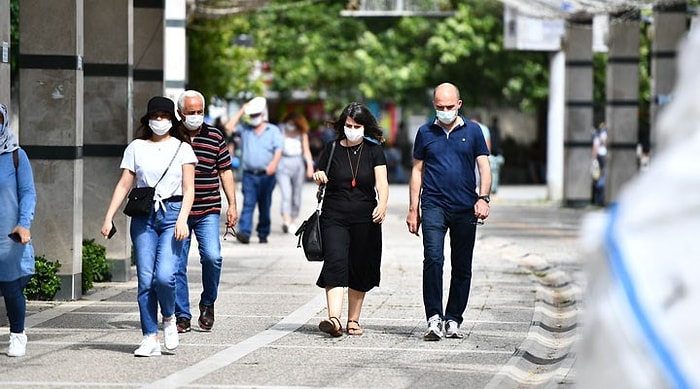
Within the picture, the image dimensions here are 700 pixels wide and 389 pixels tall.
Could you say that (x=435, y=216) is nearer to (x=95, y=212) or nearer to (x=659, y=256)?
(x=95, y=212)

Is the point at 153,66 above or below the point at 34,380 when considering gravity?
above

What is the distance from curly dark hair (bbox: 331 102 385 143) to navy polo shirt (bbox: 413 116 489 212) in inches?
14.4

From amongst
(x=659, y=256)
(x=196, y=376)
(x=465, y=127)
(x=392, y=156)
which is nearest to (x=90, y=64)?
(x=465, y=127)

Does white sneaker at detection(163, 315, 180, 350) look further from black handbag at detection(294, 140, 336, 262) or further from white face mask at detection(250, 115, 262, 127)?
white face mask at detection(250, 115, 262, 127)

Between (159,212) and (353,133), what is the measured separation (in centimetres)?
193

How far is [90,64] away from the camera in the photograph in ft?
52.3

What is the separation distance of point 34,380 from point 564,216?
21706mm

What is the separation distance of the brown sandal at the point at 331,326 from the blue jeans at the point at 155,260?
1.36 m

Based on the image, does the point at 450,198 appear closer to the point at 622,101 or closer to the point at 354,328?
the point at 354,328

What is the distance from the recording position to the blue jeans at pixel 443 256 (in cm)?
1162

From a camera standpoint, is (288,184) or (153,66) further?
(288,184)

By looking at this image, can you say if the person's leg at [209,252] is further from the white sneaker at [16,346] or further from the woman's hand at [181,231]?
the white sneaker at [16,346]

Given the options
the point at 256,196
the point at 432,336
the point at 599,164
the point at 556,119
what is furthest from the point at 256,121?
the point at 556,119

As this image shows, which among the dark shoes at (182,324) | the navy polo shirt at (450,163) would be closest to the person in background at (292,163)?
the navy polo shirt at (450,163)
